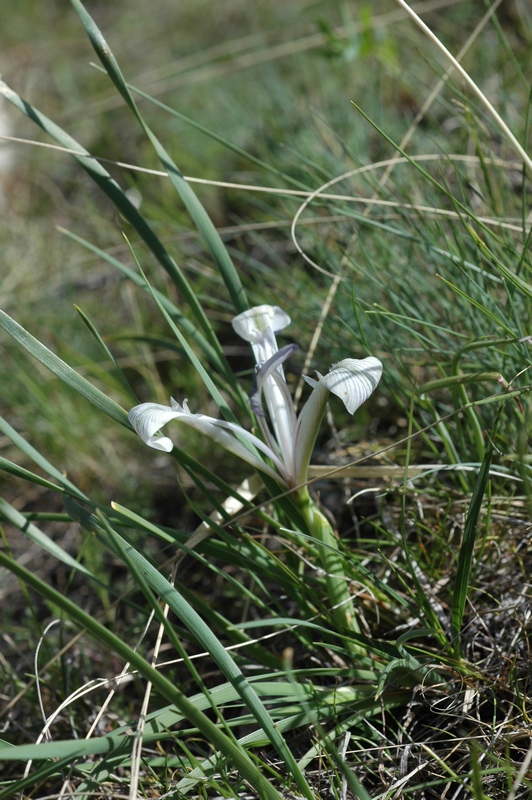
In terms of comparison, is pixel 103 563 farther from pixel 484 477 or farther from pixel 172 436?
pixel 484 477

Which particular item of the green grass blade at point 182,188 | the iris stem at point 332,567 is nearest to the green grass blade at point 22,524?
the iris stem at point 332,567

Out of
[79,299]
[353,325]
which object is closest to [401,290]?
[353,325]

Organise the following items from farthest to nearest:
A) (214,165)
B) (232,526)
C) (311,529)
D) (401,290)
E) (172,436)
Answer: (214,165) → (172,436) → (401,290) → (232,526) → (311,529)

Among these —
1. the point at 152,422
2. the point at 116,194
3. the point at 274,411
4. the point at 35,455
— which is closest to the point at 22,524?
the point at 35,455

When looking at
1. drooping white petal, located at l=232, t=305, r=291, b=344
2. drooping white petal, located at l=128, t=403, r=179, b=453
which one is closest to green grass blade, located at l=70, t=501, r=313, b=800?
drooping white petal, located at l=128, t=403, r=179, b=453

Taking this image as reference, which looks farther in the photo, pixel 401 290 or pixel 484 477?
pixel 401 290

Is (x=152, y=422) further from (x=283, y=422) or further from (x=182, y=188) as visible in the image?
(x=182, y=188)

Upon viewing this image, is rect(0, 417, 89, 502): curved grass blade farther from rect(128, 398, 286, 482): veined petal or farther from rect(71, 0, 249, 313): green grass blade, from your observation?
rect(71, 0, 249, 313): green grass blade
